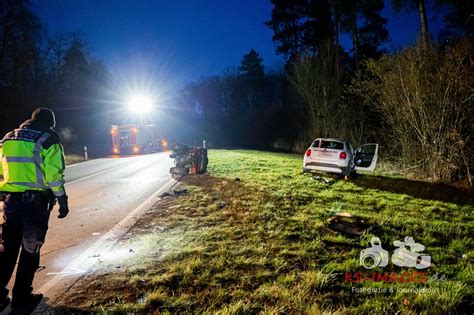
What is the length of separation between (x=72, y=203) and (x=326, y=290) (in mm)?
6669

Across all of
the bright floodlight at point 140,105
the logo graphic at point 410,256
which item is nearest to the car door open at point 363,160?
the logo graphic at point 410,256

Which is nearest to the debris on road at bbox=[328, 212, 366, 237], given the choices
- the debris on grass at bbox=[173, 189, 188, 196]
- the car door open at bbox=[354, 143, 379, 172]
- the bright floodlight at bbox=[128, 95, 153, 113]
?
the debris on grass at bbox=[173, 189, 188, 196]

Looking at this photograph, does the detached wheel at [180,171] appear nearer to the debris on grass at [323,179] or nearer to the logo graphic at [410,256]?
the debris on grass at [323,179]

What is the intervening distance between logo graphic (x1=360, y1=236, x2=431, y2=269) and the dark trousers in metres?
3.90

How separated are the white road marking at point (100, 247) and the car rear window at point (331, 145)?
692 centimetres

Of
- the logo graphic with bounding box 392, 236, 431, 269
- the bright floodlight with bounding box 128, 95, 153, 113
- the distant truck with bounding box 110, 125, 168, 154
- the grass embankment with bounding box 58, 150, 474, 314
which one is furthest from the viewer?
the bright floodlight with bounding box 128, 95, 153, 113

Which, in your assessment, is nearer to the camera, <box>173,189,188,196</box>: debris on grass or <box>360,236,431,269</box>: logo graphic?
<box>360,236,431,269</box>: logo graphic

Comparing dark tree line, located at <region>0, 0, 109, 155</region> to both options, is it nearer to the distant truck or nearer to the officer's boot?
the distant truck

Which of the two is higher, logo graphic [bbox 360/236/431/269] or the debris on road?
the debris on road

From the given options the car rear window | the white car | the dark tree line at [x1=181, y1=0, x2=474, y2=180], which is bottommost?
the white car

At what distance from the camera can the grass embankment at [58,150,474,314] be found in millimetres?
2861

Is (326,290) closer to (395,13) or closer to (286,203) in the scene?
(286,203)

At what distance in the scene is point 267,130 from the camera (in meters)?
39.1

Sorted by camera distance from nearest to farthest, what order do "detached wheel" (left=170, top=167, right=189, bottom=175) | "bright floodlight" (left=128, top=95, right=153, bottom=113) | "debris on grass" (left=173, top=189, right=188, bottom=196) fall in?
"debris on grass" (left=173, top=189, right=188, bottom=196) < "detached wheel" (left=170, top=167, right=189, bottom=175) < "bright floodlight" (left=128, top=95, right=153, bottom=113)
